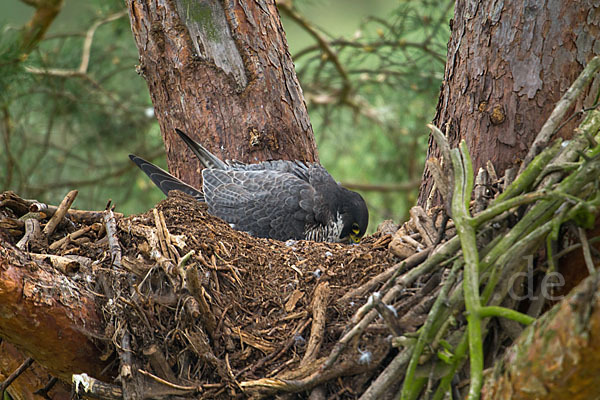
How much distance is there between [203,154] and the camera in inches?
135

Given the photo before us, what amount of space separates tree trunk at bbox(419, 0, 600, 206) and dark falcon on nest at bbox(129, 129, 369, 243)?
50.3 inches

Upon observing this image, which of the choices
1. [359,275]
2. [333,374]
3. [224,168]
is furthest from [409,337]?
[224,168]

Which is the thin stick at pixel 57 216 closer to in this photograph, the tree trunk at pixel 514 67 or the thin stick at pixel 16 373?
the thin stick at pixel 16 373

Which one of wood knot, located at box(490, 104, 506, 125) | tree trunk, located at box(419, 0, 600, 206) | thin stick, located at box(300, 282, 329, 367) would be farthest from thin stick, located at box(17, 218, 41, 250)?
wood knot, located at box(490, 104, 506, 125)

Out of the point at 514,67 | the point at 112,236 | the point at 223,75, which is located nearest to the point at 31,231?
the point at 112,236

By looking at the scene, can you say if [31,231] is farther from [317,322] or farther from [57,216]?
[317,322]

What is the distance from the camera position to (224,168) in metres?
3.43

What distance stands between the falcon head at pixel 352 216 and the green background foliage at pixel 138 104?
4.64 ft

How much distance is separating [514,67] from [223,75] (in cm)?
163

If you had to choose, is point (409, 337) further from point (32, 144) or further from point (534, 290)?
point (32, 144)

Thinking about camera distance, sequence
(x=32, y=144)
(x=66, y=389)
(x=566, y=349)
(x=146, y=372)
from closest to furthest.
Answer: (x=566, y=349) < (x=146, y=372) < (x=66, y=389) < (x=32, y=144)

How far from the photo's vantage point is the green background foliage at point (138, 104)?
4.97 metres

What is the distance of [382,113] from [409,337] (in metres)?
5.34

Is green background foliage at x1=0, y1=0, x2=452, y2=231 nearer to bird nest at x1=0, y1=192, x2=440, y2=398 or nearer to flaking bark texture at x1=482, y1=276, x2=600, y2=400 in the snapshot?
bird nest at x1=0, y1=192, x2=440, y2=398
